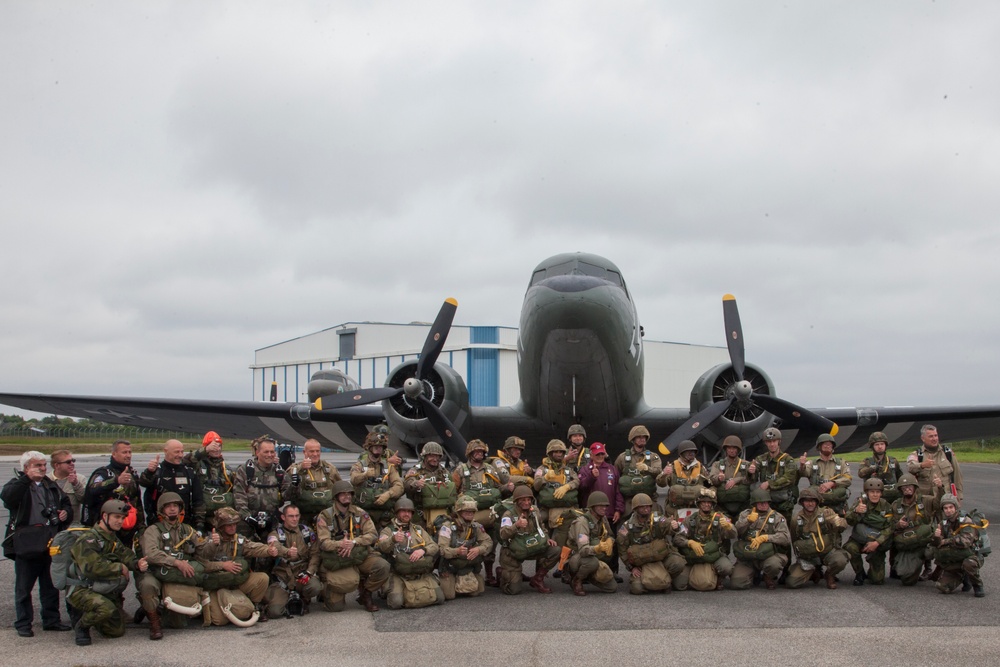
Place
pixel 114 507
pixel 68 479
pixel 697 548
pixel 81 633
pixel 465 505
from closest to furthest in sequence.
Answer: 1. pixel 81 633
2. pixel 114 507
3. pixel 68 479
4. pixel 465 505
5. pixel 697 548

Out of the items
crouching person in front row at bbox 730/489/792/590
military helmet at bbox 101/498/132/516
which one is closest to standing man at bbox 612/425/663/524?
crouching person in front row at bbox 730/489/792/590

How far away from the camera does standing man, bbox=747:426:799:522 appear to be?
29.3 ft

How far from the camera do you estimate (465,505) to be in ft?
26.5

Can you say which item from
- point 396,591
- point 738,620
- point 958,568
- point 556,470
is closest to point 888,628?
point 738,620

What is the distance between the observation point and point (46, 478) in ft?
22.8

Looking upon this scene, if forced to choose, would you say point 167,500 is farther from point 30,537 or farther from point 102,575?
point 30,537

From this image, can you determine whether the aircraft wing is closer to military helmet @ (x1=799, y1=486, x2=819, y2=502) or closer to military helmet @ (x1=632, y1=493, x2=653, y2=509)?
military helmet @ (x1=632, y1=493, x2=653, y2=509)

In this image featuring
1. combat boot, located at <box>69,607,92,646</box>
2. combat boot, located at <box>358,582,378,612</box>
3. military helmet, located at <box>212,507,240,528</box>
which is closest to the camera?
combat boot, located at <box>69,607,92,646</box>

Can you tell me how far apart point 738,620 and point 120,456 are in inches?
233

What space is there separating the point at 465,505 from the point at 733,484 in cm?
330

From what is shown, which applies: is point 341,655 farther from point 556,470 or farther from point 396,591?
point 556,470

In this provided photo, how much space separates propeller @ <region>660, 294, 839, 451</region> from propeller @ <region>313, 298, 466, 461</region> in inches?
144

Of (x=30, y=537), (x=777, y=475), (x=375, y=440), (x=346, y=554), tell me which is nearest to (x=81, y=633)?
(x=30, y=537)

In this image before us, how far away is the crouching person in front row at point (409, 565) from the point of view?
7.59 m
